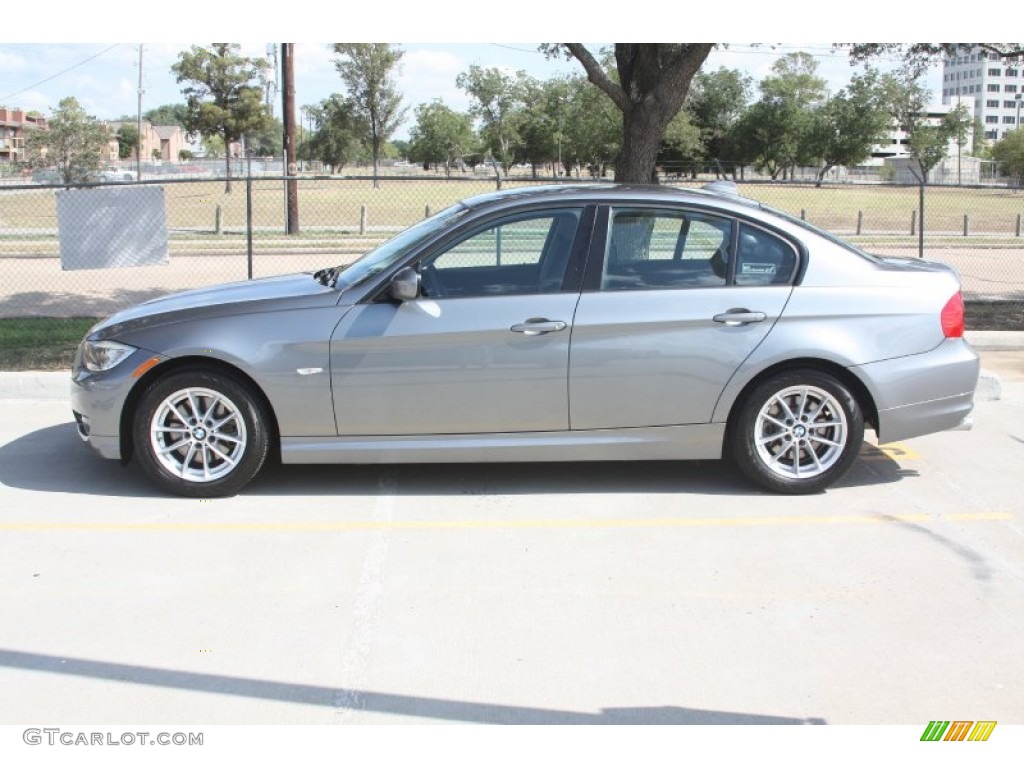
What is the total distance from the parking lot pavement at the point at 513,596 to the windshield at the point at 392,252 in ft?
3.96

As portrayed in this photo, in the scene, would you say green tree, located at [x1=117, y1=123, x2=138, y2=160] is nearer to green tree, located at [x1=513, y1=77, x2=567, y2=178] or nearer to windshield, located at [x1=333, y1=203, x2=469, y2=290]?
green tree, located at [x1=513, y1=77, x2=567, y2=178]

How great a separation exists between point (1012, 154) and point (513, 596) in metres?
71.3

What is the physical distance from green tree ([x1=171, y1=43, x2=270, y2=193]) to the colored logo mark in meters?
43.0

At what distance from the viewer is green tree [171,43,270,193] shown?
1686 inches

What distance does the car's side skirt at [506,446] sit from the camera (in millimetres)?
5660

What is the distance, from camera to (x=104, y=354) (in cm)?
569

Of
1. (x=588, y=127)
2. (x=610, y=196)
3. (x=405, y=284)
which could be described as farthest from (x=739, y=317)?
(x=588, y=127)

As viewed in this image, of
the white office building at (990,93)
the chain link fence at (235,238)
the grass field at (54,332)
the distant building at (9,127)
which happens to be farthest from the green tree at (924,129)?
the white office building at (990,93)

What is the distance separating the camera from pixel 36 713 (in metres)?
3.50

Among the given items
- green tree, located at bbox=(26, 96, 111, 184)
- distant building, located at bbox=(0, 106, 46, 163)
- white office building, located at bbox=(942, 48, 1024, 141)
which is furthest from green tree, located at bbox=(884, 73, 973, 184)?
white office building, located at bbox=(942, 48, 1024, 141)

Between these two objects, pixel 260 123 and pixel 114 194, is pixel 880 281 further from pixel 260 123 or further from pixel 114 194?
pixel 260 123

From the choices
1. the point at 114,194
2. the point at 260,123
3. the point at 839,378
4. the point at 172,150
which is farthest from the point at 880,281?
the point at 172,150

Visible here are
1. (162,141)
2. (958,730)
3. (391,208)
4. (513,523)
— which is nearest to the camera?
(958,730)

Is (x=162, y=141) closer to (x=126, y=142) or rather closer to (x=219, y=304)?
(x=126, y=142)
